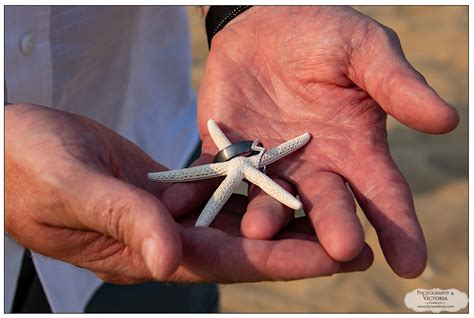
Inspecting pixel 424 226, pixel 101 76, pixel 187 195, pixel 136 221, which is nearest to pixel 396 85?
pixel 187 195

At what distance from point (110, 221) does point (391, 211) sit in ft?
2.64

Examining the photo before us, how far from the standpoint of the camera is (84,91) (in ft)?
9.18

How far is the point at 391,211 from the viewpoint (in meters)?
2.03

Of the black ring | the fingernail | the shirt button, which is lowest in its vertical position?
the black ring

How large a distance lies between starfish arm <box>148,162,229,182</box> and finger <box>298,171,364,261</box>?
0.88 ft

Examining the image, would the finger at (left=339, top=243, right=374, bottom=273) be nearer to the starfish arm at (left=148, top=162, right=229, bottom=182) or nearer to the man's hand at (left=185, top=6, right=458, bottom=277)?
the man's hand at (left=185, top=6, right=458, bottom=277)

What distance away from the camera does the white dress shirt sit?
2.53 metres

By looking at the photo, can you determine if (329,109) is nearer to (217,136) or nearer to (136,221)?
(217,136)

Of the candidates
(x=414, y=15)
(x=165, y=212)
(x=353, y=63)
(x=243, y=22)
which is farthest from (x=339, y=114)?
(x=414, y=15)

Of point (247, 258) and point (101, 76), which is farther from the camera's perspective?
point (101, 76)

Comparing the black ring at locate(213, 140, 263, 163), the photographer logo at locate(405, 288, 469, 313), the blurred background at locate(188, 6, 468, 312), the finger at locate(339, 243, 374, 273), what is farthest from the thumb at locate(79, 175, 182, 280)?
the blurred background at locate(188, 6, 468, 312)

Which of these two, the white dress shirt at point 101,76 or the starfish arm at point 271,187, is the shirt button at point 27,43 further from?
the starfish arm at point 271,187

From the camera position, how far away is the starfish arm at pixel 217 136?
93.9 inches

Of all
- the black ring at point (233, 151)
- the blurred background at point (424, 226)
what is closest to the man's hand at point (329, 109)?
the black ring at point (233, 151)
